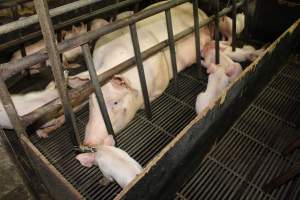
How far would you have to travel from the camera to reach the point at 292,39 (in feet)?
10.3

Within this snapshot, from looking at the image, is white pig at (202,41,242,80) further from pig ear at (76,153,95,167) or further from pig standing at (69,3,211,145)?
pig ear at (76,153,95,167)

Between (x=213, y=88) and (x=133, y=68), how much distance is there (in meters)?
0.82

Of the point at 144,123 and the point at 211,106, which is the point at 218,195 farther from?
the point at 144,123

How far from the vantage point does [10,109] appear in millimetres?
1851

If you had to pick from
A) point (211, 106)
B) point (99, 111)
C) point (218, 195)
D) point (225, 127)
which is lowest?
point (218, 195)

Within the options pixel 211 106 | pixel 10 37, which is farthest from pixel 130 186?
pixel 10 37

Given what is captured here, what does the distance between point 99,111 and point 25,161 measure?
0.75 m

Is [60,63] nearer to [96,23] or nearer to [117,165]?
[117,165]

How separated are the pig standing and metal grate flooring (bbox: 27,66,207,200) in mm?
146

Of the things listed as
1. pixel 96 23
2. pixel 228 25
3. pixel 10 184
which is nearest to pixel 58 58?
pixel 10 184

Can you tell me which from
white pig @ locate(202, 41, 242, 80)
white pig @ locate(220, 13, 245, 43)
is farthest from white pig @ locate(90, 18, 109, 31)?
white pig @ locate(220, 13, 245, 43)

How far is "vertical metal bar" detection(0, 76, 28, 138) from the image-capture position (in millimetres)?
1760

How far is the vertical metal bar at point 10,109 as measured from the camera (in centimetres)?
176

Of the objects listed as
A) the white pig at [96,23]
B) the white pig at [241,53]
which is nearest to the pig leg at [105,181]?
the white pig at [241,53]
